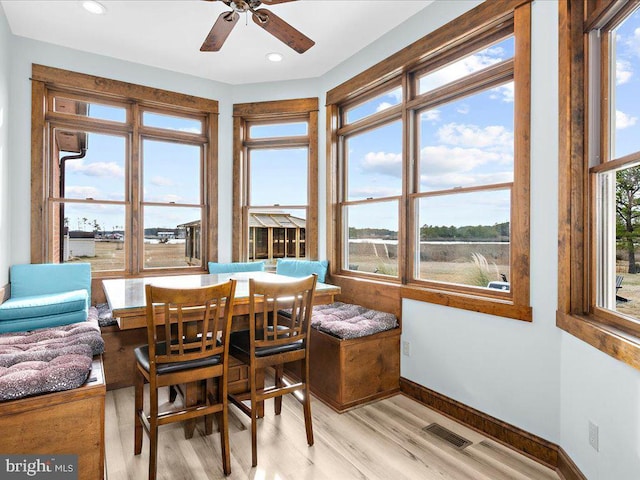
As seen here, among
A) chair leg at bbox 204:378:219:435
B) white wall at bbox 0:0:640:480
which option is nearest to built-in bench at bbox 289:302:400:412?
white wall at bbox 0:0:640:480

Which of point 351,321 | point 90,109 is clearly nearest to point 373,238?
point 351,321

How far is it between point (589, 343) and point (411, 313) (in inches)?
53.3

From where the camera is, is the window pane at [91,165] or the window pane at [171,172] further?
the window pane at [171,172]

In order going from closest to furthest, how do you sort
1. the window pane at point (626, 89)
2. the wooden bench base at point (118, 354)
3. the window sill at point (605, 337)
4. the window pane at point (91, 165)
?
the window sill at point (605, 337) → the window pane at point (626, 89) → the wooden bench base at point (118, 354) → the window pane at point (91, 165)

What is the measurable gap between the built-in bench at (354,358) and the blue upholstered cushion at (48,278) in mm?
2206

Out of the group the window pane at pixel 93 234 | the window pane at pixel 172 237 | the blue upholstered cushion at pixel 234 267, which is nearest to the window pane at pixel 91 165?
the window pane at pixel 93 234

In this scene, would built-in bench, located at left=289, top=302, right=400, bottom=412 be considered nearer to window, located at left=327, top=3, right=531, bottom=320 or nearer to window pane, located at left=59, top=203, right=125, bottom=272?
window, located at left=327, top=3, right=531, bottom=320

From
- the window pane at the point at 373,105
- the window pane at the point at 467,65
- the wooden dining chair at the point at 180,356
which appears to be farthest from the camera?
the window pane at the point at 373,105

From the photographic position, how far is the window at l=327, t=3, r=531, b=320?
2.29 m

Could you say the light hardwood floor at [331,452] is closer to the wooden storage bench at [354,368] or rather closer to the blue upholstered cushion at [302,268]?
the wooden storage bench at [354,368]

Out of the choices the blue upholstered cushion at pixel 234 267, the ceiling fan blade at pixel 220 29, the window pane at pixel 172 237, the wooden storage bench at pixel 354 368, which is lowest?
the wooden storage bench at pixel 354 368

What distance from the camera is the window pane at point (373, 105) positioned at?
330 centimetres

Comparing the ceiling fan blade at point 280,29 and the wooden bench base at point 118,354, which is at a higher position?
the ceiling fan blade at point 280,29

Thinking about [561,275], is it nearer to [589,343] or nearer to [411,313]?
[589,343]
